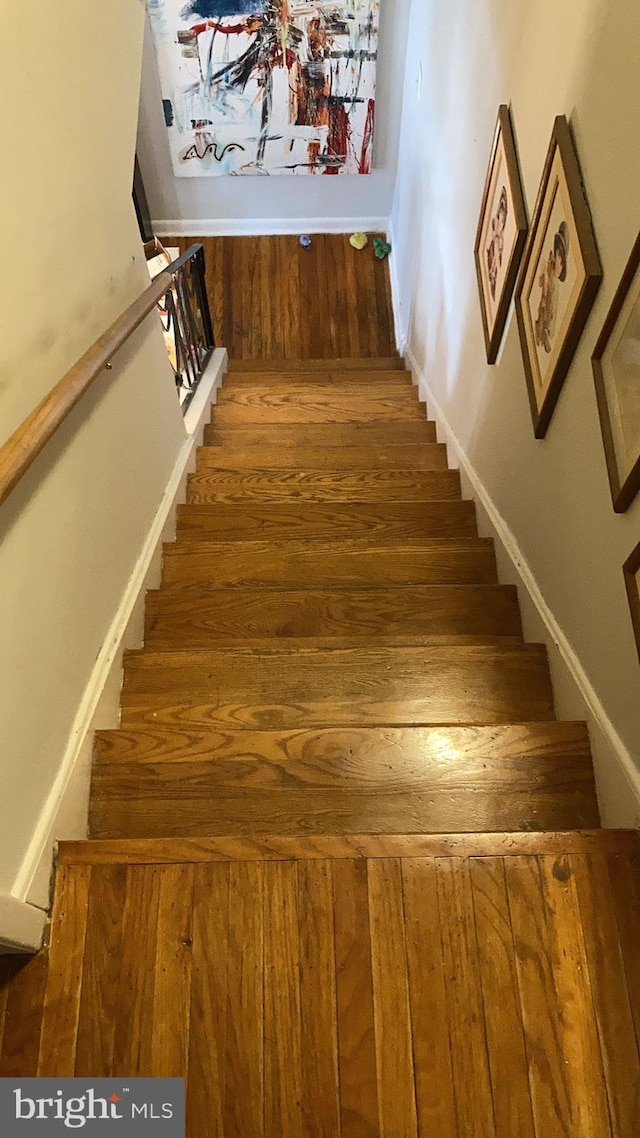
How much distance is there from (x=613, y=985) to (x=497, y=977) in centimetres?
20

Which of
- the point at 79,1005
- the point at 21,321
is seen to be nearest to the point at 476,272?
the point at 21,321

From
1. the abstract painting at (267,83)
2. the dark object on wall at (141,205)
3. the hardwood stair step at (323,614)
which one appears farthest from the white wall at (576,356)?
the dark object on wall at (141,205)

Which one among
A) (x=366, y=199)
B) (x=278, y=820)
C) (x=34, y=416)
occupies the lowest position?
(x=278, y=820)

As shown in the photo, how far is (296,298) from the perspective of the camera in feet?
15.9

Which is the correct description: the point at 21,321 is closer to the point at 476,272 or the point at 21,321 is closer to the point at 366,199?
the point at 476,272

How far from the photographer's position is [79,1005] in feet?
4.06

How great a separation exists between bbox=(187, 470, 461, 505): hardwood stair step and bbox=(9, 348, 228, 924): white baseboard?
187mm

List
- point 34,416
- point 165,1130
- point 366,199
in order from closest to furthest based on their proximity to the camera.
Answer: point 165,1130, point 34,416, point 366,199

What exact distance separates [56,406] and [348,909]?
3.48 feet

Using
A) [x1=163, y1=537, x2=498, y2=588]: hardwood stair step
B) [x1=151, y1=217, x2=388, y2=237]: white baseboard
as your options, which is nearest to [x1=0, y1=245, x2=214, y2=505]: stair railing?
[x1=163, y1=537, x2=498, y2=588]: hardwood stair step

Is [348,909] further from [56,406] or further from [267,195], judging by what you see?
[267,195]

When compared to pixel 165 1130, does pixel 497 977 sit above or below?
above

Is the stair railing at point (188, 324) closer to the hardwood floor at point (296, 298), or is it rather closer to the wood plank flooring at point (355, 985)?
the hardwood floor at point (296, 298)

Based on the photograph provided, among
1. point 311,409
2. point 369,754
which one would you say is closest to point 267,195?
point 311,409
